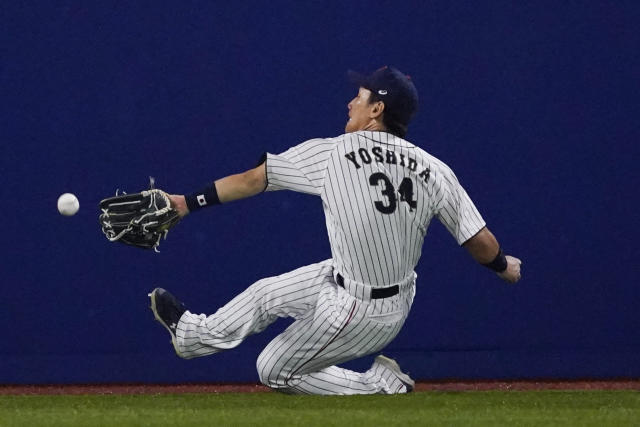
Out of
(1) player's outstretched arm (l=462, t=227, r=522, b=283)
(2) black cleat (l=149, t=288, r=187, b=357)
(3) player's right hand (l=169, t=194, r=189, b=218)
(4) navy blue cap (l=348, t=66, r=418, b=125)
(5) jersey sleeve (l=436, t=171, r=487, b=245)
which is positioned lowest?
(2) black cleat (l=149, t=288, r=187, b=357)

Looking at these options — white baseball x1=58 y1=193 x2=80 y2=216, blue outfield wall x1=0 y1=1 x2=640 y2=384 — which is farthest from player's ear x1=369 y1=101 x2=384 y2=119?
blue outfield wall x1=0 y1=1 x2=640 y2=384

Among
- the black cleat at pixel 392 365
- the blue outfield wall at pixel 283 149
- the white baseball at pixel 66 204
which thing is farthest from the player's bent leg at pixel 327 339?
the blue outfield wall at pixel 283 149

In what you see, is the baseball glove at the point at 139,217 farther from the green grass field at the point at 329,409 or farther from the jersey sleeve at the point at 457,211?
the jersey sleeve at the point at 457,211

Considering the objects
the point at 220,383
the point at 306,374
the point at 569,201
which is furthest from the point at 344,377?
the point at 569,201

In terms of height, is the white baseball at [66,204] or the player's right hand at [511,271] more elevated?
the white baseball at [66,204]

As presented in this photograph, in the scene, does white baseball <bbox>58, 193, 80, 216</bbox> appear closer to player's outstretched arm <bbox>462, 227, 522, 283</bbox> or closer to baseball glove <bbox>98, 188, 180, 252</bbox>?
baseball glove <bbox>98, 188, 180, 252</bbox>

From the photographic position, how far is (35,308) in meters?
6.72

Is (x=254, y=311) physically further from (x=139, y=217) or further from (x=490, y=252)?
(x=490, y=252)

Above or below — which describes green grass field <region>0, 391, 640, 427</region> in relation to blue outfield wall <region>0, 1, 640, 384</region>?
below

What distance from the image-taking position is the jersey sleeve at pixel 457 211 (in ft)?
16.1

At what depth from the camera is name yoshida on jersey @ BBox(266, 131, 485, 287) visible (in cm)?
481

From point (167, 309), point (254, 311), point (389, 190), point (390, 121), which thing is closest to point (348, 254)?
point (389, 190)

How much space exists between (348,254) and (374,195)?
281 mm

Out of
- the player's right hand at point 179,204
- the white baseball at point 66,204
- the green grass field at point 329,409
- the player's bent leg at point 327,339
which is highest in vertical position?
the white baseball at point 66,204
